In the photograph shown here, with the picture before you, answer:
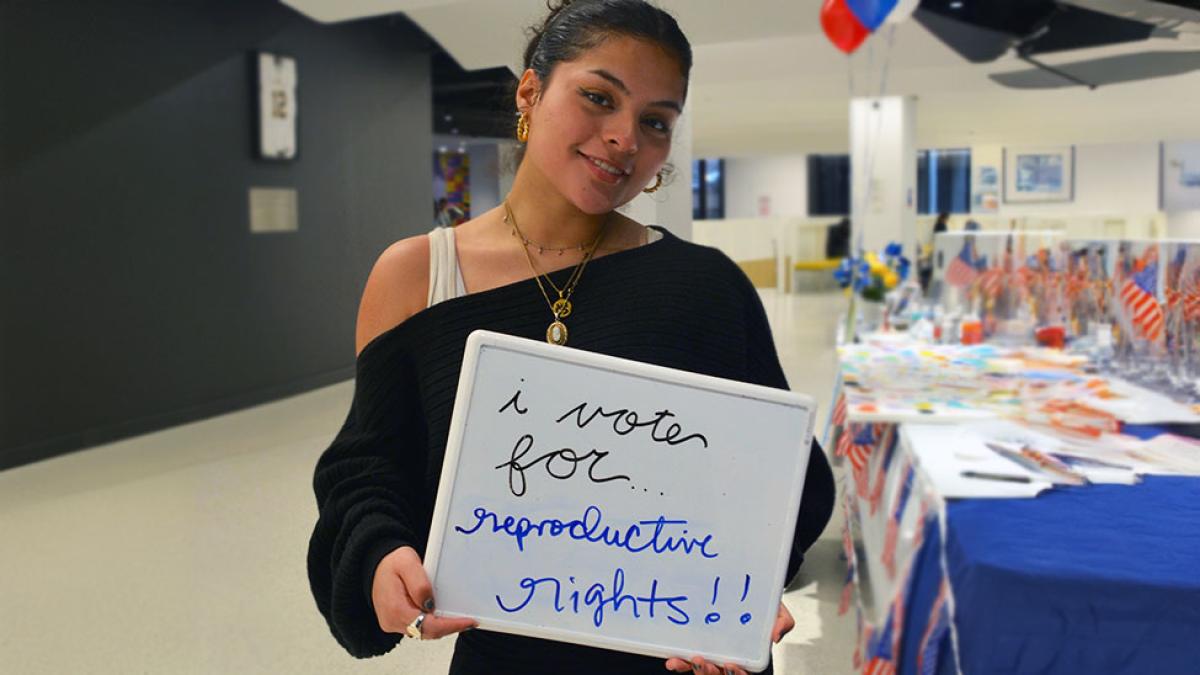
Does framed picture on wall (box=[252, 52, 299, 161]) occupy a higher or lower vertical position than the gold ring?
higher

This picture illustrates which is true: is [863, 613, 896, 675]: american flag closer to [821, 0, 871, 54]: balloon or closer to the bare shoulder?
[821, 0, 871, 54]: balloon

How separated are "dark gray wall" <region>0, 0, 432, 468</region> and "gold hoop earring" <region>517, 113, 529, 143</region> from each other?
0.11m

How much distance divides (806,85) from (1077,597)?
4.24ft

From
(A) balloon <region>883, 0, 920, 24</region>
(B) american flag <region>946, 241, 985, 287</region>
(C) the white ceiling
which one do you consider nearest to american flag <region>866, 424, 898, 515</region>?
(C) the white ceiling

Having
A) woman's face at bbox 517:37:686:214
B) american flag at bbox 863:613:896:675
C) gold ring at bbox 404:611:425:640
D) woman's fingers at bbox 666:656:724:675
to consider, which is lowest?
american flag at bbox 863:613:896:675

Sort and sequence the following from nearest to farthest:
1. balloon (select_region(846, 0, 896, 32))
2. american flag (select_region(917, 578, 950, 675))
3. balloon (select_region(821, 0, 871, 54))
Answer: american flag (select_region(917, 578, 950, 675))
balloon (select_region(821, 0, 871, 54))
balloon (select_region(846, 0, 896, 32))

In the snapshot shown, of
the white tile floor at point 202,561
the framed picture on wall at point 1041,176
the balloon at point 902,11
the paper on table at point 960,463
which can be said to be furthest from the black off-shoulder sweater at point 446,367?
the balloon at point 902,11

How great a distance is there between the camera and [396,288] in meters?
0.72

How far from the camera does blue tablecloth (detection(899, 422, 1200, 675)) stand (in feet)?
3.77

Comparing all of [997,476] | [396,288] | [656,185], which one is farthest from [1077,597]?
[396,288]

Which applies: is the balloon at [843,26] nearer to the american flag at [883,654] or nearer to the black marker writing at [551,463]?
the american flag at [883,654]

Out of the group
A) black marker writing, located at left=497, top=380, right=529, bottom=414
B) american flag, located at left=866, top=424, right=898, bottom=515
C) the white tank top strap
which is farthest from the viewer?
american flag, located at left=866, top=424, right=898, bottom=515

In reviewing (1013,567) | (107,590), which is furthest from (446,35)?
(107,590)

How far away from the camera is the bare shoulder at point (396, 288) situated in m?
0.72
